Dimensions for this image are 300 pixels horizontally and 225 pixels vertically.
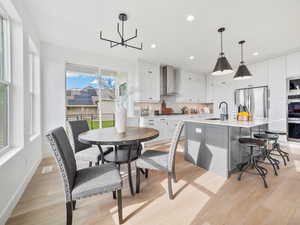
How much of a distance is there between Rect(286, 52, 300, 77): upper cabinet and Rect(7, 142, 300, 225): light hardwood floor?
122 inches

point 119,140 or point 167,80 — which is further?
point 167,80

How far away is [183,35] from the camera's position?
9.71ft

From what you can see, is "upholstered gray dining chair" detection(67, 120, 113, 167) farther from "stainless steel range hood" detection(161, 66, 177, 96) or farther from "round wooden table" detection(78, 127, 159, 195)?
"stainless steel range hood" detection(161, 66, 177, 96)

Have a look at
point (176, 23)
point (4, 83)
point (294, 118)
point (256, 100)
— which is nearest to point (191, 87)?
point (256, 100)

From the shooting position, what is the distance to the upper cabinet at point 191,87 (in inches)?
217

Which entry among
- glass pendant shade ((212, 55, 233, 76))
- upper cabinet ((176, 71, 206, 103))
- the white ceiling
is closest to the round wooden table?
glass pendant shade ((212, 55, 233, 76))

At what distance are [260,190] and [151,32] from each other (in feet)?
10.5

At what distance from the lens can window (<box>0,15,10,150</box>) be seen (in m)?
1.77

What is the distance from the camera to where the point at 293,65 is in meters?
3.95

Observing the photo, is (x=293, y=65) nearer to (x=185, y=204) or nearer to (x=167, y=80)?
(x=167, y=80)

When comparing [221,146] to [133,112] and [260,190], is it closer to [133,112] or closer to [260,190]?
[260,190]

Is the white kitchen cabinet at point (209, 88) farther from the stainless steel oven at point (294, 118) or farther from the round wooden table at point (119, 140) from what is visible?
the round wooden table at point (119, 140)

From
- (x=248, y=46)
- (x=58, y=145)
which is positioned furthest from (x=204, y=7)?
(x=58, y=145)

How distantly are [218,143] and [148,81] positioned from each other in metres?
2.97
